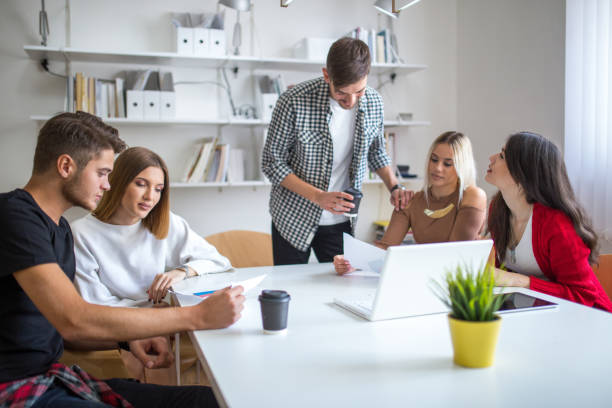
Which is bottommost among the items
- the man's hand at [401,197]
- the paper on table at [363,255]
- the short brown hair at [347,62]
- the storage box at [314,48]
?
the paper on table at [363,255]

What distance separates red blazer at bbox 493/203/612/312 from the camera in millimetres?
1519

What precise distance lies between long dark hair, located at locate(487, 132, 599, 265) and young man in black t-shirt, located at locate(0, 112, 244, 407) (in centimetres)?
106

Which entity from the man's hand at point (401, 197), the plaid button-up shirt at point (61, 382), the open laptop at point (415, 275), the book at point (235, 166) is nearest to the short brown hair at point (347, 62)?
the man's hand at point (401, 197)

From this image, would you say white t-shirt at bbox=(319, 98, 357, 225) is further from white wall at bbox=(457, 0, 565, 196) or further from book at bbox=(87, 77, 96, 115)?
book at bbox=(87, 77, 96, 115)

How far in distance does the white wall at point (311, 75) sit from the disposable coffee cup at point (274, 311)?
2.45m

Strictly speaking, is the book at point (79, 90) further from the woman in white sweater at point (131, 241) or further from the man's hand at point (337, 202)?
the man's hand at point (337, 202)

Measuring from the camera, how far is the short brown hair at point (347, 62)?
6.03 ft

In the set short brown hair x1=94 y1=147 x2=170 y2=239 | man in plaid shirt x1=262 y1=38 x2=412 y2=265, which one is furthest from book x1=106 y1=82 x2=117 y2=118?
short brown hair x1=94 y1=147 x2=170 y2=239

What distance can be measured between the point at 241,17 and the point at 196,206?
129 centimetres

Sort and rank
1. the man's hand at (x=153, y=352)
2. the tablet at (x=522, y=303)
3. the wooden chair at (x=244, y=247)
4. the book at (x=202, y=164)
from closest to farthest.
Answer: the tablet at (x=522, y=303) → the man's hand at (x=153, y=352) → the wooden chair at (x=244, y=247) → the book at (x=202, y=164)

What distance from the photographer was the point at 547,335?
111 cm

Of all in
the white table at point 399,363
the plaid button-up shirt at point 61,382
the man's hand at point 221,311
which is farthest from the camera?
the man's hand at point 221,311

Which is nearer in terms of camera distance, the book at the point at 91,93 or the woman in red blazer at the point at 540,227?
the woman in red blazer at the point at 540,227

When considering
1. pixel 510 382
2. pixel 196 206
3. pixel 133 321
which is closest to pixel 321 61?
pixel 196 206
